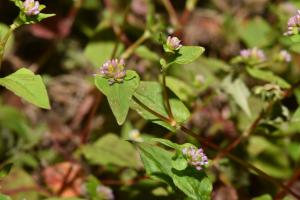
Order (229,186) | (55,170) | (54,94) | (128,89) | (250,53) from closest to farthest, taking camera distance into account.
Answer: (128,89), (250,53), (229,186), (55,170), (54,94)

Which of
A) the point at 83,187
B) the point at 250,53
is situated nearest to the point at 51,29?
the point at 83,187

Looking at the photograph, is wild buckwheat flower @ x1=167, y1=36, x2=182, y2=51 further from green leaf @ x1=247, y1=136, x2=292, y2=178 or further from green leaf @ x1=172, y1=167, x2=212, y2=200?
green leaf @ x1=247, y1=136, x2=292, y2=178

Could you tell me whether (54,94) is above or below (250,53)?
below

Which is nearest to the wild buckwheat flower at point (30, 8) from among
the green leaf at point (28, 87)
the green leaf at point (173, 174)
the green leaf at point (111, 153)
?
the green leaf at point (28, 87)

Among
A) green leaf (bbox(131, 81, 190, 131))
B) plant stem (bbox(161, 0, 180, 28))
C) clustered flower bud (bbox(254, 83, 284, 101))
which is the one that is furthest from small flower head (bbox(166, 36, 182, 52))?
plant stem (bbox(161, 0, 180, 28))

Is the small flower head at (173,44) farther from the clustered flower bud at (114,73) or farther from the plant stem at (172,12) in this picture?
the plant stem at (172,12)

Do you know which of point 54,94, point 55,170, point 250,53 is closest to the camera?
point 250,53

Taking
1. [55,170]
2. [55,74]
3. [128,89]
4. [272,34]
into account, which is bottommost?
[55,170]

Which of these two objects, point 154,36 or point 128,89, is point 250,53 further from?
point 128,89
